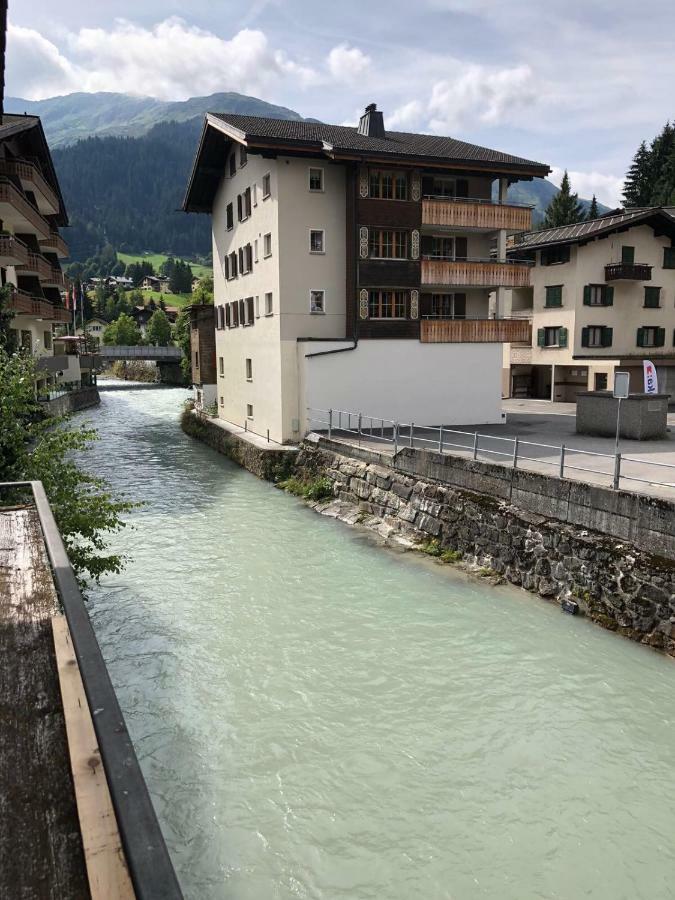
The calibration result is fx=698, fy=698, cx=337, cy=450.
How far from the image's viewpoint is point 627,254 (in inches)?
1587

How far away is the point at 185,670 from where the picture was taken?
1125 cm

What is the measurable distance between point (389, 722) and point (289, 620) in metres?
3.88

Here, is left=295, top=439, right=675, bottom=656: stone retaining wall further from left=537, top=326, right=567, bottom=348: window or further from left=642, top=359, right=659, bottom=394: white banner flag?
left=537, top=326, right=567, bottom=348: window

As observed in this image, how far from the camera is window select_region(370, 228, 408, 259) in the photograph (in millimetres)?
26328

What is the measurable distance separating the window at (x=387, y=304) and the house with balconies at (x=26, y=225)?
11841 mm

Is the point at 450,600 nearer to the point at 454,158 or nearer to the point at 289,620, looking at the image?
the point at 289,620

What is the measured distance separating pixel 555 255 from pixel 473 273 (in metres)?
16.0

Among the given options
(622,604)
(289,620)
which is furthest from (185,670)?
(622,604)

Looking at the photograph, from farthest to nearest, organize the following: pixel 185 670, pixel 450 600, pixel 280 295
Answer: pixel 280 295, pixel 450 600, pixel 185 670

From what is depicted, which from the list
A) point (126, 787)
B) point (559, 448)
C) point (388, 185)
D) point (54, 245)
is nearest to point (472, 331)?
point (388, 185)

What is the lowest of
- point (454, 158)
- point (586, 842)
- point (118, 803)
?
point (586, 842)

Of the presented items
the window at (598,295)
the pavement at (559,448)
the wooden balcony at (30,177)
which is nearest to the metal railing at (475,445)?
the pavement at (559,448)

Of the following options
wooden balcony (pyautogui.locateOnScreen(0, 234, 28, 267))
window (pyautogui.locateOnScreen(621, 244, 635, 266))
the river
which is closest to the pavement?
the river

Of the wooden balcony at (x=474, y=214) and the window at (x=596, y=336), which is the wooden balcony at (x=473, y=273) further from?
the window at (x=596, y=336)
